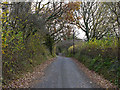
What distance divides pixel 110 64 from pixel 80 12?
16.0 meters

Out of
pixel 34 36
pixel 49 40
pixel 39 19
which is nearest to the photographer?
pixel 39 19

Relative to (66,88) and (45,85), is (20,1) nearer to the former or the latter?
(45,85)

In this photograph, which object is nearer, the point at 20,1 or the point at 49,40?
the point at 20,1

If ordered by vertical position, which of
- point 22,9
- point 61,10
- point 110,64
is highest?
point 61,10

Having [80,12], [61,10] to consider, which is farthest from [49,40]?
[61,10]

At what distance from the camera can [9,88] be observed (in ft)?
18.3

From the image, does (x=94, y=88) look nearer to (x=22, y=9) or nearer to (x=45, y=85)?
(x=45, y=85)

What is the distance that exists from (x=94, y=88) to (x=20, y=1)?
701 cm

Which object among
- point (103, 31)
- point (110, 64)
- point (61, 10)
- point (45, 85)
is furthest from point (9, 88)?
point (103, 31)

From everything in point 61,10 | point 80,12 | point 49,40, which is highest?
point 80,12

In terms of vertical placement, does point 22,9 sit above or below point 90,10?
below

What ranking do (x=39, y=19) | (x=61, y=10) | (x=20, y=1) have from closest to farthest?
1. (x=20, y=1)
2. (x=39, y=19)
3. (x=61, y=10)

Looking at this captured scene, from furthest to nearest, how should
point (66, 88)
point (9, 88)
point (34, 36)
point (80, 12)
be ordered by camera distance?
point (80, 12)
point (34, 36)
point (66, 88)
point (9, 88)

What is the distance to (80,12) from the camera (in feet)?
75.2
